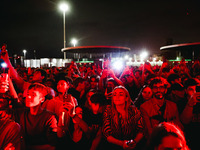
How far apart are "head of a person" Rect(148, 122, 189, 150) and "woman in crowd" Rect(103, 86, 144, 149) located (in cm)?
104

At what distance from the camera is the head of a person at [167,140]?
4.63 feet

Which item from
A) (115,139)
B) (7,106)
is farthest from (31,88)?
(115,139)

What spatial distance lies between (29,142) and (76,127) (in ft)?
2.82

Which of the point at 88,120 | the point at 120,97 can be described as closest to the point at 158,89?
the point at 120,97

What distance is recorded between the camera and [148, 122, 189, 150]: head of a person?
1.41 meters

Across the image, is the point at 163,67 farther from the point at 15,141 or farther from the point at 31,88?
the point at 15,141

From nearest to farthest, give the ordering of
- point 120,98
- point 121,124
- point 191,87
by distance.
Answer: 1. point 121,124
2. point 120,98
3. point 191,87

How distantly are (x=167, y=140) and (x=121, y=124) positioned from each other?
1280 mm

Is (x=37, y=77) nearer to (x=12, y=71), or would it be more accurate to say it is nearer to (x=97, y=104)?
(x=12, y=71)

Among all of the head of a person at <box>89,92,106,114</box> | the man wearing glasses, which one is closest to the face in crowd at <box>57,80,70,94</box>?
the head of a person at <box>89,92,106,114</box>

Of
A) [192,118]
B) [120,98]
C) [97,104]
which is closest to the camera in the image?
[120,98]

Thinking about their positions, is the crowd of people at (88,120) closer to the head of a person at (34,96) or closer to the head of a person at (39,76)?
the head of a person at (34,96)

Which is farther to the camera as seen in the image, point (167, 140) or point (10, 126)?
point (10, 126)

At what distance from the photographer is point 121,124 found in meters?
2.66
